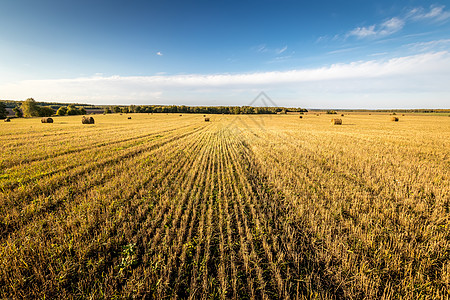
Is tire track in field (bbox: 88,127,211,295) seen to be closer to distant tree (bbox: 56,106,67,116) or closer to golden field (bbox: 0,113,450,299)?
golden field (bbox: 0,113,450,299)

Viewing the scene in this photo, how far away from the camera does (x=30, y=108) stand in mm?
71938

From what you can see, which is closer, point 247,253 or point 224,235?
point 247,253

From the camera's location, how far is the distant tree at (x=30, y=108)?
7144 cm

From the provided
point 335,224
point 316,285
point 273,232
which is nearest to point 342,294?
point 316,285

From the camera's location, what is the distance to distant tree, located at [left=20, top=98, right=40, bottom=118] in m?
71.4

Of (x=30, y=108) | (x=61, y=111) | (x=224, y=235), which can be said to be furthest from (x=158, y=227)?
(x=61, y=111)

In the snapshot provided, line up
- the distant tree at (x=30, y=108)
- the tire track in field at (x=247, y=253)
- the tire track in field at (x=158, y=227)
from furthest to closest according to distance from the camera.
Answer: the distant tree at (x=30, y=108)
the tire track in field at (x=158, y=227)
the tire track in field at (x=247, y=253)

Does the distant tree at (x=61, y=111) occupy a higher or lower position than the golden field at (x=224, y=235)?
higher

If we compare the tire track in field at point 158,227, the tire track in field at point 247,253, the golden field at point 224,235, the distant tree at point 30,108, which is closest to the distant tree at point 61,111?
the distant tree at point 30,108

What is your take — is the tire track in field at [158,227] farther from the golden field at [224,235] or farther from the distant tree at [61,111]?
the distant tree at [61,111]

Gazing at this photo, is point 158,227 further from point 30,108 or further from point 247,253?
point 30,108

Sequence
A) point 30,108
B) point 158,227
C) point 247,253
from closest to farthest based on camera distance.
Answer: point 247,253 → point 158,227 → point 30,108

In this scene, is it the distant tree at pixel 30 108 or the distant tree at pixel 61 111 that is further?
the distant tree at pixel 61 111

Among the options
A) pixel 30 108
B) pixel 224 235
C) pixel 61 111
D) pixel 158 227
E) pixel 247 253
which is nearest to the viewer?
pixel 247 253
